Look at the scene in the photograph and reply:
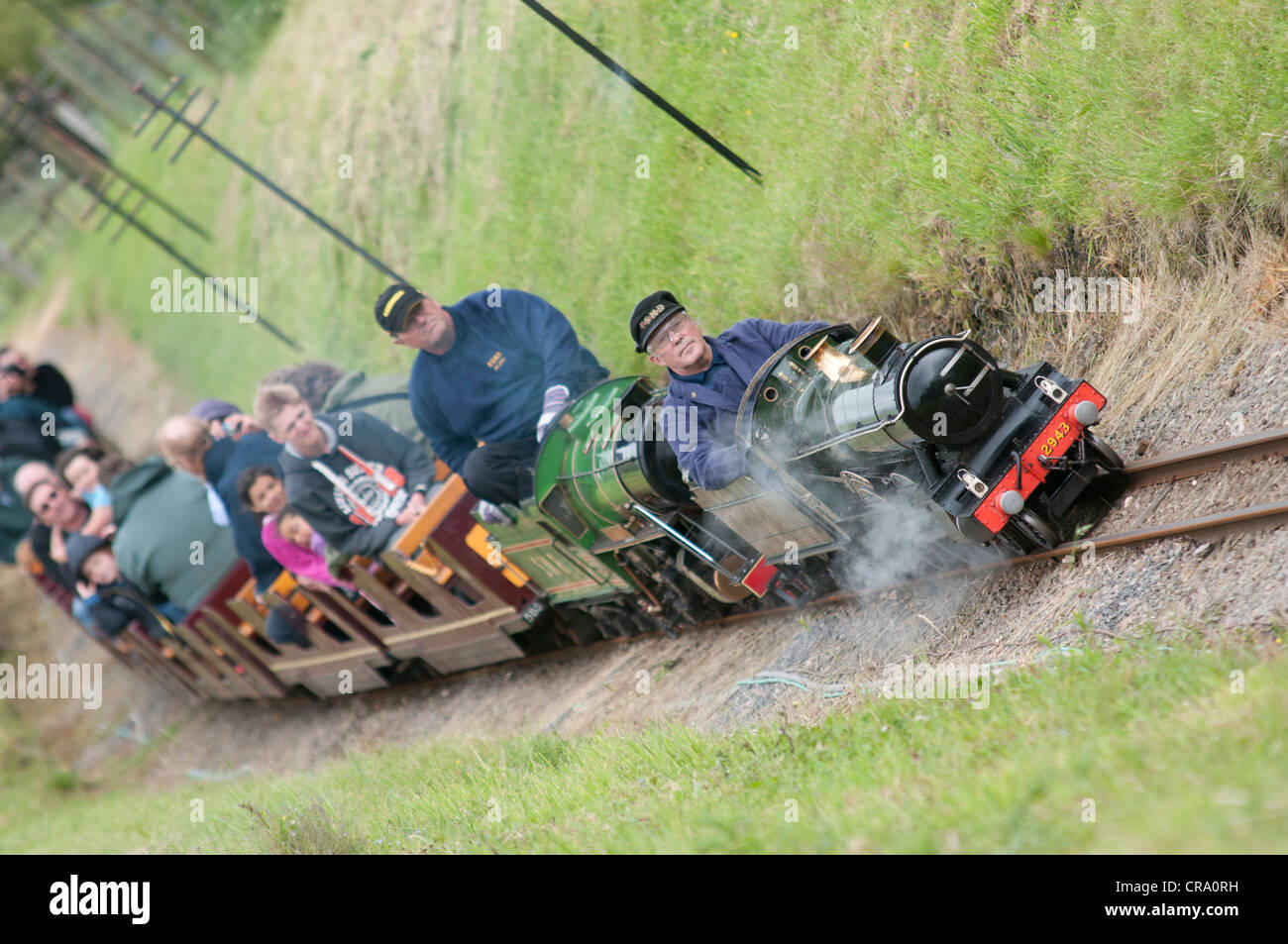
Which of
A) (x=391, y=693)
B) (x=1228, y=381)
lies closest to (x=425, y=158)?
(x=391, y=693)

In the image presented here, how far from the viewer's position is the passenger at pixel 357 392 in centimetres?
1134

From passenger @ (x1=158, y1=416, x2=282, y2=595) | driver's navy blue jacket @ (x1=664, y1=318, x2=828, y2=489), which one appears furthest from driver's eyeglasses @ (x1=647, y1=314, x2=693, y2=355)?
passenger @ (x1=158, y1=416, x2=282, y2=595)

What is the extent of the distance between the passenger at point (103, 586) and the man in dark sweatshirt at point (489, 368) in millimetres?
7718

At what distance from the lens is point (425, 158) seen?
65.7ft

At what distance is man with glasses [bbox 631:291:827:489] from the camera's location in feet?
22.2

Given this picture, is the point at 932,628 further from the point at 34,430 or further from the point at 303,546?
the point at 34,430

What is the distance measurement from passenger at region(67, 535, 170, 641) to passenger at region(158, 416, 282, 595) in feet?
9.70

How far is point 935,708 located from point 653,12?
9543 mm

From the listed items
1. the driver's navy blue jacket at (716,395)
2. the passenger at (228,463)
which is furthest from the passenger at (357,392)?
the driver's navy blue jacket at (716,395)

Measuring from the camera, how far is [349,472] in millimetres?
10477

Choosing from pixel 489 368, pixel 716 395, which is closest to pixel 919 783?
pixel 716 395

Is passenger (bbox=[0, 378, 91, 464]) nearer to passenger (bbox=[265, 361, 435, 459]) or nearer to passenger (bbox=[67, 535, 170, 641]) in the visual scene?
passenger (bbox=[67, 535, 170, 641])

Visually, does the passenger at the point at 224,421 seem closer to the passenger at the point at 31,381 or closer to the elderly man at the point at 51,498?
the elderly man at the point at 51,498

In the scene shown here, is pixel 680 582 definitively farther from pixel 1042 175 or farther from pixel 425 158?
pixel 425 158
